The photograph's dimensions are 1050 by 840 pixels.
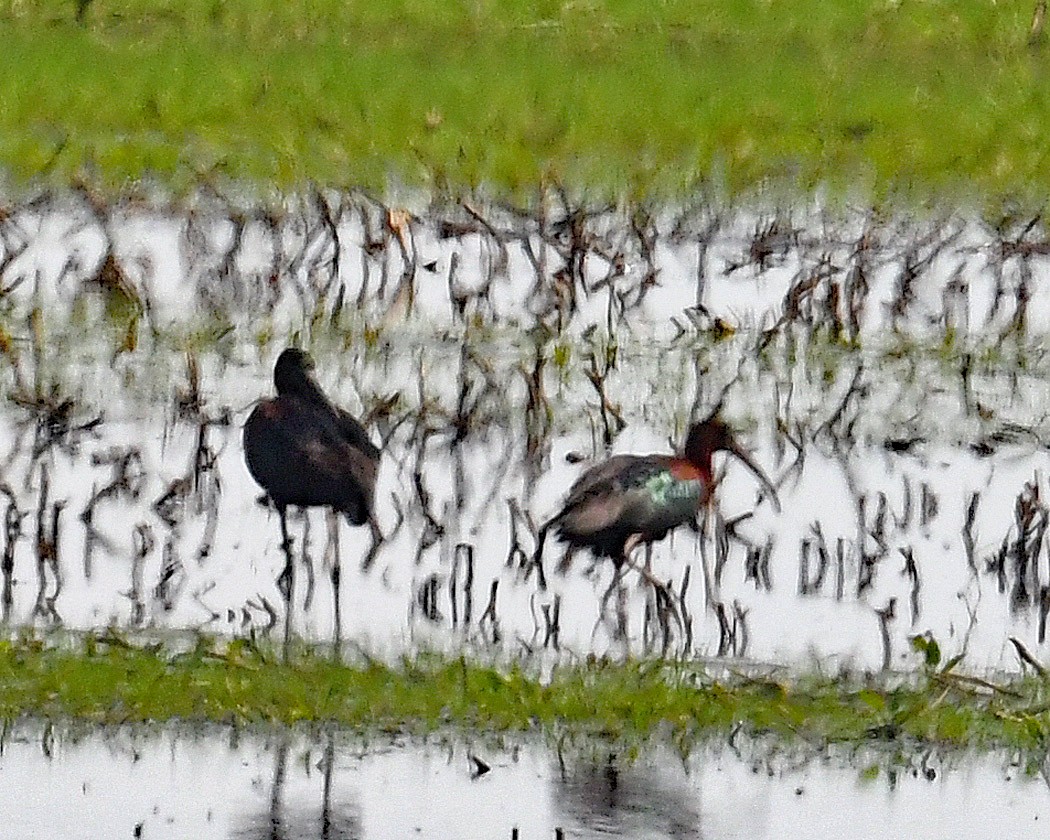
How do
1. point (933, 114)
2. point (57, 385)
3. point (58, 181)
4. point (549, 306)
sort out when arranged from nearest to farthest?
1. point (57, 385)
2. point (549, 306)
3. point (58, 181)
4. point (933, 114)

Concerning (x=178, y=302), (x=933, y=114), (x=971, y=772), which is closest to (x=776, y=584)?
(x=971, y=772)

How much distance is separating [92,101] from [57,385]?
4061 millimetres

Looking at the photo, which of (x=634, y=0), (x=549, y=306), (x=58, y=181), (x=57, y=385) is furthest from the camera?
(x=634, y=0)

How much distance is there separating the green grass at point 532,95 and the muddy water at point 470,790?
4.49 m

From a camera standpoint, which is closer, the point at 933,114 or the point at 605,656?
the point at 605,656

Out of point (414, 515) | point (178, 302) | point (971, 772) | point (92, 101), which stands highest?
point (92, 101)

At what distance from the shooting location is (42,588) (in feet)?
22.2

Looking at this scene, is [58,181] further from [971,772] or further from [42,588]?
[971,772]

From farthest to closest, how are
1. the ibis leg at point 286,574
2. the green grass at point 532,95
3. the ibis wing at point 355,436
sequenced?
the green grass at point 532,95 < the ibis wing at point 355,436 < the ibis leg at point 286,574

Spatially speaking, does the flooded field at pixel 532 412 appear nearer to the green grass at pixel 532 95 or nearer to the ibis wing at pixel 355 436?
the ibis wing at pixel 355 436

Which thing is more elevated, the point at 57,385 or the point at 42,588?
the point at 57,385

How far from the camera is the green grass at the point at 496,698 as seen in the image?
590 cm

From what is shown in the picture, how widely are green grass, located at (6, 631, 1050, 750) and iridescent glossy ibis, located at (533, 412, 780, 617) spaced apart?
603mm

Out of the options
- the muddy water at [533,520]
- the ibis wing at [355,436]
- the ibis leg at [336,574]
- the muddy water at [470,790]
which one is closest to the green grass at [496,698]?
the muddy water at [470,790]
